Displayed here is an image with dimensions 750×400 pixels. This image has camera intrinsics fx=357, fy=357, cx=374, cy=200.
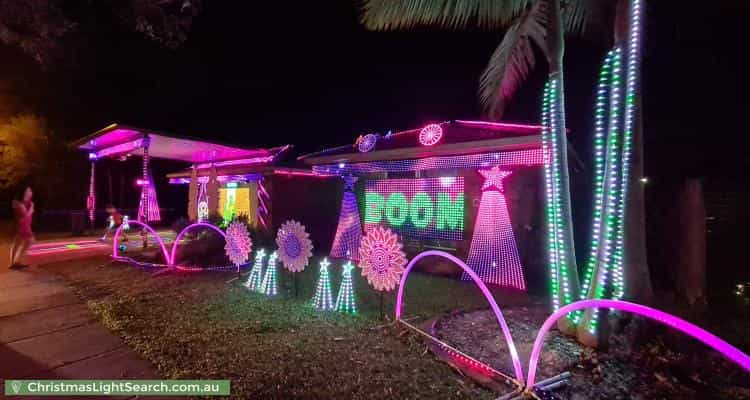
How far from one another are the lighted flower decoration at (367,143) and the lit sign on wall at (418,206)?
→ 1.64m

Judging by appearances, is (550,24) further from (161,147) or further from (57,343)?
(161,147)

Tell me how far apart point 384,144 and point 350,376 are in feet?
22.3

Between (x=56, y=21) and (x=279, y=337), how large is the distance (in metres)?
6.41

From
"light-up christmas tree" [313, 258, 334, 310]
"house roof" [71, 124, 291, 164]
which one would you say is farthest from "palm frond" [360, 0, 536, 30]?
"house roof" [71, 124, 291, 164]

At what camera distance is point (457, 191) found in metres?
9.45

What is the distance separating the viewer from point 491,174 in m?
8.62

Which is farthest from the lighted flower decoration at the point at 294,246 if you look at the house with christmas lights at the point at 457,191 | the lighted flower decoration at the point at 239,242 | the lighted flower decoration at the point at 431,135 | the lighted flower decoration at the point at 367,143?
the lighted flower decoration at the point at 367,143

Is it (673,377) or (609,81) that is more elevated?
(609,81)

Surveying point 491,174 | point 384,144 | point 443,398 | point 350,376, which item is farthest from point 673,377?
point 384,144

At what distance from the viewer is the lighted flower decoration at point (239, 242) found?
283 inches

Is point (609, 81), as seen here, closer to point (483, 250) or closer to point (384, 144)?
point (483, 250)

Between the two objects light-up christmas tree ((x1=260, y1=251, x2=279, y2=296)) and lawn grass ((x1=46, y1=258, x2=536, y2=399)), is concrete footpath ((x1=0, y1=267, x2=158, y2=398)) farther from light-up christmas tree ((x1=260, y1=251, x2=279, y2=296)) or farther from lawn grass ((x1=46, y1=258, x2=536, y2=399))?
light-up christmas tree ((x1=260, y1=251, x2=279, y2=296))

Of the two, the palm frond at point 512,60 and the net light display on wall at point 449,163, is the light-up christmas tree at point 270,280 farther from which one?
the palm frond at point 512,60

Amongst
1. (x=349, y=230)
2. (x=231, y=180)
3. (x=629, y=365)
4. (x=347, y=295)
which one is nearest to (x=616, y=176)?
(x=629, y=365)
